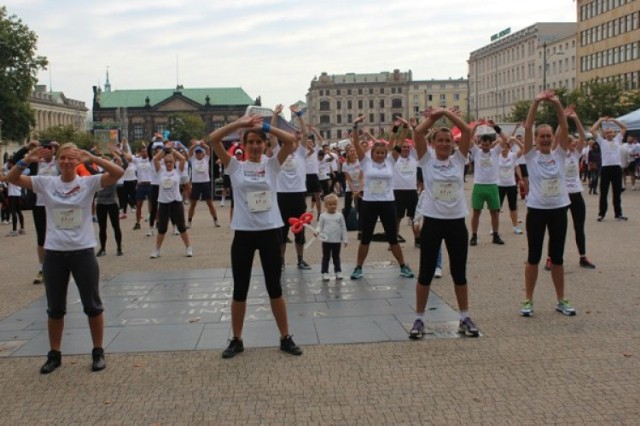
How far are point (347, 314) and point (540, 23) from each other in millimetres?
108179

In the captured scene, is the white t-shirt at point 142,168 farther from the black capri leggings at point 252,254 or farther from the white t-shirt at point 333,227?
the black capri leggings at point 252,254

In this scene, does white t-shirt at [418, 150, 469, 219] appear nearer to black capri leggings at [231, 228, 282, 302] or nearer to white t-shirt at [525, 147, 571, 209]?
white t-shirt at [525, 147, 571, 209]

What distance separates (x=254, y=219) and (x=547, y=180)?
3263 millimetres

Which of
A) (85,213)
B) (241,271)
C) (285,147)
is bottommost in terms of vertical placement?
(241,271)

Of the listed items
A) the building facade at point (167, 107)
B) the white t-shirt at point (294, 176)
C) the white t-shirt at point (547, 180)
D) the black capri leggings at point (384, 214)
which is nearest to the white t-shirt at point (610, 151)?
the black capri leggings at point (384, 214)

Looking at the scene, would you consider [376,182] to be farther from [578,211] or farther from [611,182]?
[611,182]

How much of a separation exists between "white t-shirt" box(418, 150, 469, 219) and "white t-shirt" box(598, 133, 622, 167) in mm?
9426

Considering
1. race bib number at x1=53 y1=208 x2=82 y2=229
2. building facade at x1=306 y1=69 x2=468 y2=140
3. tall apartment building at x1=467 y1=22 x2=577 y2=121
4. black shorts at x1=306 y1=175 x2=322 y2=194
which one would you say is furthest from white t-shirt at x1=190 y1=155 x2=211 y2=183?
building facade at x1=306 y1=69 x2=468 y2=140

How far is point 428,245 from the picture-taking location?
631cm

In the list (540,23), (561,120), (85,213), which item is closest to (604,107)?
(561,120)

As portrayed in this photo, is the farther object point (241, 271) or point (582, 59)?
point (582, 59)

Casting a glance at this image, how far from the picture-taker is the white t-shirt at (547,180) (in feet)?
23.5

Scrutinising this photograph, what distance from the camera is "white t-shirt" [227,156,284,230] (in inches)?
230

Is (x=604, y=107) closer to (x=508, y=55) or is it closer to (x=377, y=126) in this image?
(x=508, y=55)
